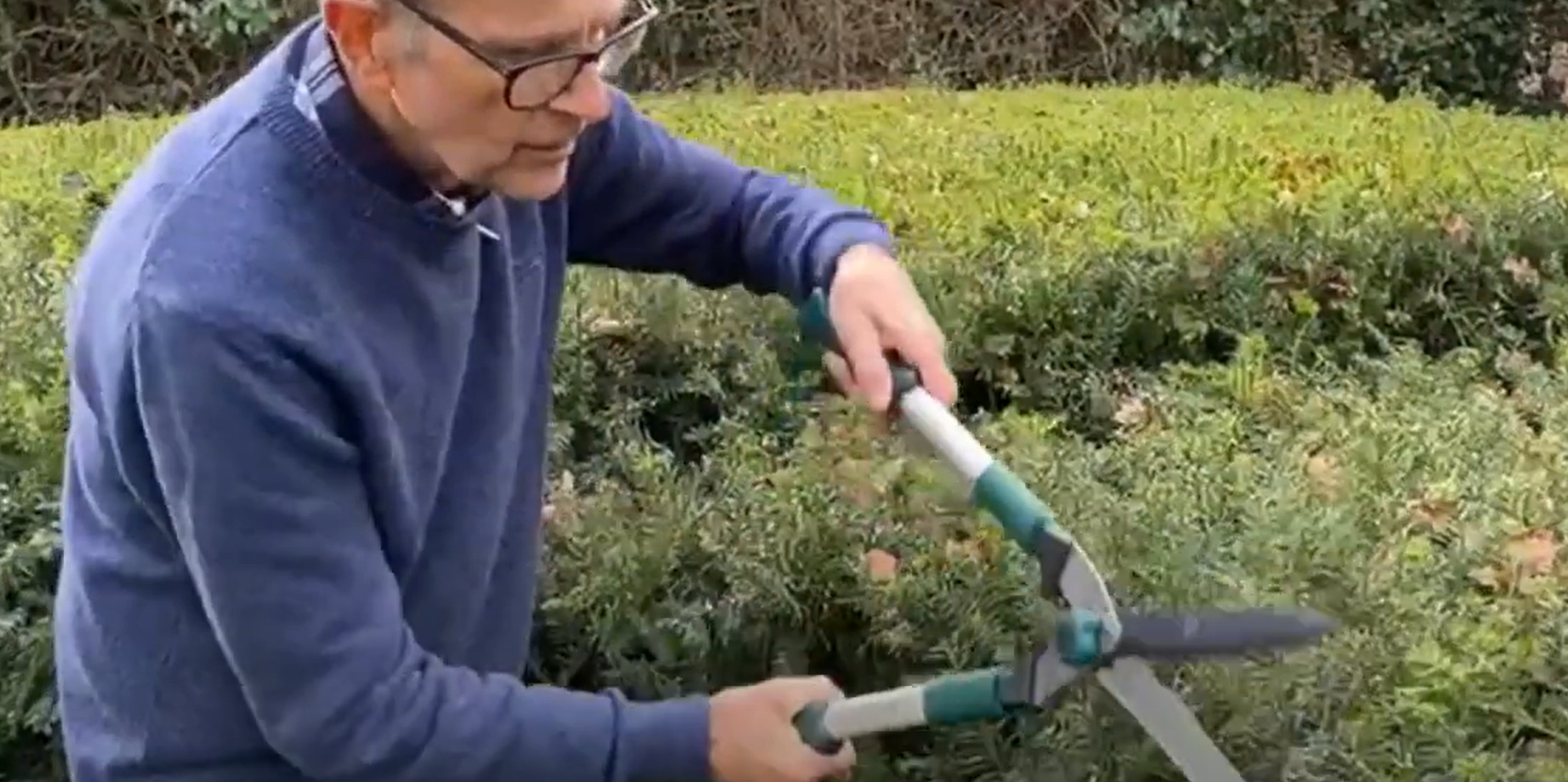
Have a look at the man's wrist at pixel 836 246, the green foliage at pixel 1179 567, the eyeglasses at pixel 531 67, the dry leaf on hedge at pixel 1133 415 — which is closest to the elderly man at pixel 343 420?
the eyeglasses at pixel 531 67

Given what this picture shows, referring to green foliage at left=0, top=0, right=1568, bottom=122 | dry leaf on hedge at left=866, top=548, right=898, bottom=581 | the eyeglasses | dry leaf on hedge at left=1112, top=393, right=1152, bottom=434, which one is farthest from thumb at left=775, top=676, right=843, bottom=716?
green foliage at left=0, top=0, right=1568, bottom=122

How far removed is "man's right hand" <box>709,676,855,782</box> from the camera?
2.05 meters

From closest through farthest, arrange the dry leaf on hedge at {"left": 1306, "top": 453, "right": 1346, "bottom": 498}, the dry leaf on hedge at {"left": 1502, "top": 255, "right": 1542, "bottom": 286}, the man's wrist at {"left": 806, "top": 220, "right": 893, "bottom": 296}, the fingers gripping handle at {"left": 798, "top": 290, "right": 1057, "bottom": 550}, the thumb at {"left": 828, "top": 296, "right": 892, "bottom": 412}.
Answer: the fingers gripping handle at {"left": 798, "top": 290, "right": 1057, "bottom": 550} → the thumb at {"left": 828, "top": 296, "right": 892, "bottom": 412} → the man's wrist at {"left": 806, "top": 220, "right": 893, "bottom": 296} → the dry leaf on hedge at {"left": 1306, "top": 453, "right": 1346, "bottom": 498} → the dry leaf on hedge at {"left": 1502, "top": 255, "right": 1542, "bottom": 286}

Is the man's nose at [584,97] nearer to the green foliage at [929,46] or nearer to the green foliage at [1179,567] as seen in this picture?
the green foliage at [1179,567]

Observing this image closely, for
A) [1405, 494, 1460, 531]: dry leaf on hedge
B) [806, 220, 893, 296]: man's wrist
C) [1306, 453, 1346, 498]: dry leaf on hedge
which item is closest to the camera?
[806, 220, 893, 296]: man's wrist

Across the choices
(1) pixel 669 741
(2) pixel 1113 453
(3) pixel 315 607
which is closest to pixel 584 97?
(3) pixel 315 607

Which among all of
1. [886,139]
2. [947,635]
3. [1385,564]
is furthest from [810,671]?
[886,139]

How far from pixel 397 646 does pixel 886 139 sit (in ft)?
14.1

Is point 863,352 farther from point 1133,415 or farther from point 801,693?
point 1133,415

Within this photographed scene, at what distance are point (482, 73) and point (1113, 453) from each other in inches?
64.0

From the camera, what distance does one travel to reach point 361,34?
1880 mm

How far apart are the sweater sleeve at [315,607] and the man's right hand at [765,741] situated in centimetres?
2

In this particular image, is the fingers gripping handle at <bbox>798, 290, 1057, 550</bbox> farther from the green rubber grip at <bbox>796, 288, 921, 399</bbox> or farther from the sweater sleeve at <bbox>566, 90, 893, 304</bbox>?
the sweater sleeve at <bbox>566, 90, 893, 304</bbox>

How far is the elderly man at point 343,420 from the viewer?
1848 millimetres
